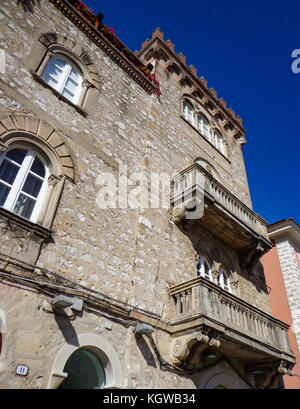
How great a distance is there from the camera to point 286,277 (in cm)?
1522

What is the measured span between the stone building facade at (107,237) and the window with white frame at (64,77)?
38mm

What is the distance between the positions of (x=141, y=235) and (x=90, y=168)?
213 cm

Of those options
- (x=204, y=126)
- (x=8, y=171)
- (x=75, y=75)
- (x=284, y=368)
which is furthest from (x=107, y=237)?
(x=204, y=126)

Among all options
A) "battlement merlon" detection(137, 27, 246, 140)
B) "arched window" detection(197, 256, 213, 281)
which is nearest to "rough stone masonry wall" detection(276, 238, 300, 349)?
"battlement merlon" detection(137, 27, 246, 140)

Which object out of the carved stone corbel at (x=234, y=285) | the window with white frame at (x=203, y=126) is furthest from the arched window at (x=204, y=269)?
the window with white frame at (x=203, y=126)

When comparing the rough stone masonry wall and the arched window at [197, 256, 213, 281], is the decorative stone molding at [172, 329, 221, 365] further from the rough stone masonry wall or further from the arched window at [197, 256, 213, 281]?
the rough stone masonry wall

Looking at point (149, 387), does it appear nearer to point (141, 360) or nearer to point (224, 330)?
point (141, 360)

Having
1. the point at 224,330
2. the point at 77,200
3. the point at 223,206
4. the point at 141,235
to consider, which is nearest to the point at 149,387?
the point at 224,330

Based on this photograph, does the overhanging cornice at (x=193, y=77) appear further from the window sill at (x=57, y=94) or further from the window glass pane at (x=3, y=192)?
the window glass pane at (x=3, y=192)

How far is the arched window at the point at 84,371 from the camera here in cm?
589

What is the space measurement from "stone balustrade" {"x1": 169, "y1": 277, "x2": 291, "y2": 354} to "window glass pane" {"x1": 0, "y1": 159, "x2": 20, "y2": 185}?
4.53m

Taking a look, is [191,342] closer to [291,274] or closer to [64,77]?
[64,77]

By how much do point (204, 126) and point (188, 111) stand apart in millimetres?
1273

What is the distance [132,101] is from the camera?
1031 centimetres
